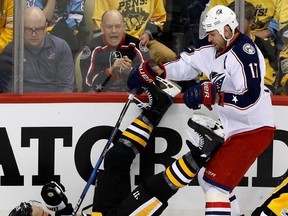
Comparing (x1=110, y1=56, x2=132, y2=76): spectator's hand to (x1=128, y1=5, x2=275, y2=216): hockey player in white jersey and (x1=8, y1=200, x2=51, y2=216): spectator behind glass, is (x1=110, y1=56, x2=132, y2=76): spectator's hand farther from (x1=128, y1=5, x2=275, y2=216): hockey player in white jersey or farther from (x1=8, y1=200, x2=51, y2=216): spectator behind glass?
(x1=8, y1=200, x2=51, y2=216): spectator behind glass

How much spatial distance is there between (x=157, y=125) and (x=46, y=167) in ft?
2.31

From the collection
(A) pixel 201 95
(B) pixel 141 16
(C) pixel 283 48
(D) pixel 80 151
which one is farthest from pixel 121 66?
(C) pixel 283 48

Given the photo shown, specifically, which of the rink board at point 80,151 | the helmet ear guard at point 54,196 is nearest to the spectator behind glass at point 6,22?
the rink board at point 80,151

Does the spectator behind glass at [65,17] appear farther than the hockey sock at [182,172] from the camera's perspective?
Yes

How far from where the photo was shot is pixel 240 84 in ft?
20.8

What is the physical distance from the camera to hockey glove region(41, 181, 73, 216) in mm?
6691

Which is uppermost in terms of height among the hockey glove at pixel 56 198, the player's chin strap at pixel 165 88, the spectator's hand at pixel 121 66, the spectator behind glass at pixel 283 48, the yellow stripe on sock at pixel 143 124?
the spectator behind glass at pixel 283 48

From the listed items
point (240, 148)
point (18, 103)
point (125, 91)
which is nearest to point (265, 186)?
point (240, 148)

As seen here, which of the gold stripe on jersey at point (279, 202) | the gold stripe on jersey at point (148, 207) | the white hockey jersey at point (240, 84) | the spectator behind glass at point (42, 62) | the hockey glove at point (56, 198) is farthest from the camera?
the spectator behind glass at point (42, 62)

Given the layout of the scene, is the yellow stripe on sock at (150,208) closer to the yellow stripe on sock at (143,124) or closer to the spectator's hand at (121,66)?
the yellow stripe on sock at (143,124)

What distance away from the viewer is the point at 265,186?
6.89m

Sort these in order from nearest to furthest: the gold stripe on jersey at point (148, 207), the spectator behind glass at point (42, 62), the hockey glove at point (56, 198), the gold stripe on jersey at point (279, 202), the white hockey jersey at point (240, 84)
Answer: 1. the gold stripe on jersey at point (279, 202)
2. the white hockey jersey at point (240, 84)
3. the gold stripe on jersey at point (148, 207)
4. the hockey glove at point (56, 198)
5. the spectator behind glass at point (42, 62)

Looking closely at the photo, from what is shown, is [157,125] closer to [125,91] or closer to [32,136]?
[125,91]

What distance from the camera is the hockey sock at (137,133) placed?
673cm
